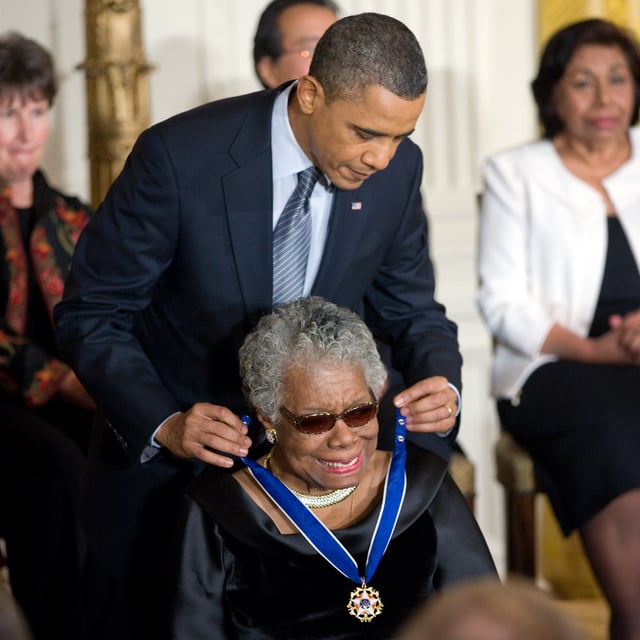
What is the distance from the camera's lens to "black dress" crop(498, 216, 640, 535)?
132 inches

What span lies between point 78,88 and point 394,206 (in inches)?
84.9

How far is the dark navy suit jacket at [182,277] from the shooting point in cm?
246

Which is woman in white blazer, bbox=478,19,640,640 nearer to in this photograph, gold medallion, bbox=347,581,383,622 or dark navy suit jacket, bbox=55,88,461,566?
dark navy suit jacket, bbox=55,88,461,566

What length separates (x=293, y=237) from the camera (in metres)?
2.56

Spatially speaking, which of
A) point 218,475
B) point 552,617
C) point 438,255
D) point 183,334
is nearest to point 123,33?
point 438,255

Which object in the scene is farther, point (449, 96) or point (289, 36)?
point (449, 96)

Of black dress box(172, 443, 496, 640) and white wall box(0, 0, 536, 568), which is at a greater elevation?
white wall box(0, 0, 536, 568)

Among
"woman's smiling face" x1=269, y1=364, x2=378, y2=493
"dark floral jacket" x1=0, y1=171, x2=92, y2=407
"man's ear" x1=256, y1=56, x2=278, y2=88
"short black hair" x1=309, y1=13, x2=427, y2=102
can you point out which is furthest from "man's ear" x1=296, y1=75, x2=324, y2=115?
"dark floral jacket" x1=0, y1=171, x2=92, y2=407

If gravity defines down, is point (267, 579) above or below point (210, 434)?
below

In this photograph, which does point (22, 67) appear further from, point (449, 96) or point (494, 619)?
point (494, 619)

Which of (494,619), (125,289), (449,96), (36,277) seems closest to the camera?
(494,619)

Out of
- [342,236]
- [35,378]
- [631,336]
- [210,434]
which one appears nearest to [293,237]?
[342,236]

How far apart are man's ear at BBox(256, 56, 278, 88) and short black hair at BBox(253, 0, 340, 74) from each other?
0.01 metres

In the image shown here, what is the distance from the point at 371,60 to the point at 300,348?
0.54 meters
